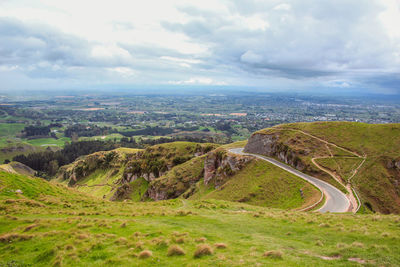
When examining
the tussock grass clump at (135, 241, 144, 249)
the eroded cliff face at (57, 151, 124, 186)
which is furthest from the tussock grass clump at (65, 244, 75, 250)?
the eroded cliff face at (57, 151, 124, 186)

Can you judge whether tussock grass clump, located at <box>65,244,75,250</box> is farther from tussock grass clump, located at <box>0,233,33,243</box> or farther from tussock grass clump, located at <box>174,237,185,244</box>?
tussock grass clump, located at <box>174,237,185,244</box>

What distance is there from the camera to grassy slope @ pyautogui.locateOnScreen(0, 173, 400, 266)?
41.9 ft

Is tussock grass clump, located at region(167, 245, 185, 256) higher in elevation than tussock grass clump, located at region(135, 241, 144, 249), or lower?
higher

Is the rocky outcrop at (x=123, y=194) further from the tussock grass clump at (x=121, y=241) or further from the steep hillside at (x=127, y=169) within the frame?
the tussock grass clump at (x=121, y=241)

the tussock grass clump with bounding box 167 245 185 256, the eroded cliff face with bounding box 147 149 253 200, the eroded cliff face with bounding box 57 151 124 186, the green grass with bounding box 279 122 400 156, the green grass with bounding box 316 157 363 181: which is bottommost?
the eroded cliff face with bounding box 57 151 124 186

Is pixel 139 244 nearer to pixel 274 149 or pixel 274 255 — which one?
pixel 274 255

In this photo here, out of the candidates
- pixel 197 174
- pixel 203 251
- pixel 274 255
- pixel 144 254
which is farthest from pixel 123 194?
pixel 274 255

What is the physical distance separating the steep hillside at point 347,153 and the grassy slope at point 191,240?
27.2 m

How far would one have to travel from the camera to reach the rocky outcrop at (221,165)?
63625mm

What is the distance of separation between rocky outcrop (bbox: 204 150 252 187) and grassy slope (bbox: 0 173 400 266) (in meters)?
36.8

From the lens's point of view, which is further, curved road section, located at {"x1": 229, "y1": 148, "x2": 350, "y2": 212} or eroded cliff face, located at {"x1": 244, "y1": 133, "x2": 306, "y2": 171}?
eroded cliff face, located at {"x1": 244, "y1": 133, "x2": 306, "y2": 171}

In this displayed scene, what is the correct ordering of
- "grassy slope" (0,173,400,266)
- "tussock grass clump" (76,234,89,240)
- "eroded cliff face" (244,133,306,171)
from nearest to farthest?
1. "grassy slope" (0,173,400,266)
2. "tussock grass clump" (76,234,89,240)
3. "eroded cliff face" (244,133,306,171)

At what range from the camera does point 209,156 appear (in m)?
74.4

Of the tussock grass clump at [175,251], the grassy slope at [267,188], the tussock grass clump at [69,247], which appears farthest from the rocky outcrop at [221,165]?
the tussock grass clump at [69,247]
